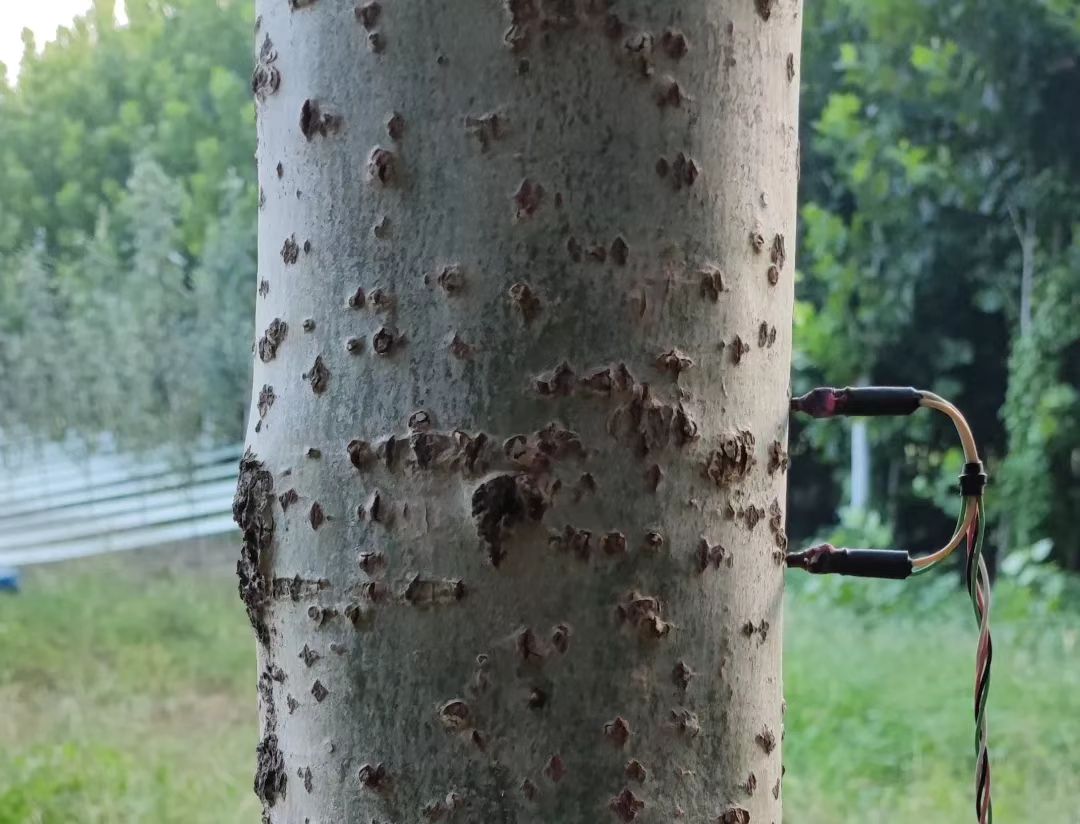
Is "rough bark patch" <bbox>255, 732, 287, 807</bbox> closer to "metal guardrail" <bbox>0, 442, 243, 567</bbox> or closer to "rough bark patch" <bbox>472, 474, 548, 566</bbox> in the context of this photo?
"rough bark patch" <bbox>472, 474, 548, 566</bbox>

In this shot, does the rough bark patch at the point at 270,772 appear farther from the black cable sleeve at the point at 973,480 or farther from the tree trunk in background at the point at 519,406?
the black cable sleeve at the point at 973,480

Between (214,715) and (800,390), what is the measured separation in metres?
0.87

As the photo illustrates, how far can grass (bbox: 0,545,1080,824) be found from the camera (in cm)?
104

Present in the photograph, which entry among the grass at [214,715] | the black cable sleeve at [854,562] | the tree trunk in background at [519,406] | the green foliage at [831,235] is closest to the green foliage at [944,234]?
the green foliage at [831,235]

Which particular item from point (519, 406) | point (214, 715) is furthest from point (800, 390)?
point (519, 406)

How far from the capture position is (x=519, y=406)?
0.30m

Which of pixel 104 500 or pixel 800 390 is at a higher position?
pixel 800 390

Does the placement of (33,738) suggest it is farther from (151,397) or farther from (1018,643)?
(1018,643)

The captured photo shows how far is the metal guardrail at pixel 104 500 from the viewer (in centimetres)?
112

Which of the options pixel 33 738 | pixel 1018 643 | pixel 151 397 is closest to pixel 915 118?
pixel 1018 643

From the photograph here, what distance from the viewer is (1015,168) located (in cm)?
126

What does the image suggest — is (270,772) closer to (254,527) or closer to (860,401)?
(254,527)

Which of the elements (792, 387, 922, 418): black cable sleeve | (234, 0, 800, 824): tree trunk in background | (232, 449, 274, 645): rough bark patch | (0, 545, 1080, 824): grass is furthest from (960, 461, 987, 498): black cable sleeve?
(0, 545, 1080, 824): grass

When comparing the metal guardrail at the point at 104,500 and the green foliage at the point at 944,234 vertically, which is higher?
the green foliage at the point at 944,234
